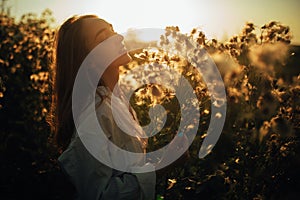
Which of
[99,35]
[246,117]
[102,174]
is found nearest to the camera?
[102,174]

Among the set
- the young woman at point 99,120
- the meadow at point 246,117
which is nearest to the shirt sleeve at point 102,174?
the young woman at point 99,120

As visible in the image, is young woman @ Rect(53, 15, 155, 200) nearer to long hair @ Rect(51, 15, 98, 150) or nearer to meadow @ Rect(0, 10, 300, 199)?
long hair @ Rect(51, 15, 98, 150)

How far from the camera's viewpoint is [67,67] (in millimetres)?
2168

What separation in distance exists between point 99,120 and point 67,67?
1.43 ft

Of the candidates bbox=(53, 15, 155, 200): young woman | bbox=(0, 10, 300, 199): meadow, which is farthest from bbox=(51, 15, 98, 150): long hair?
bbox=(0, 10, 300, 199): meadow

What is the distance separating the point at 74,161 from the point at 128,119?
1.06ft

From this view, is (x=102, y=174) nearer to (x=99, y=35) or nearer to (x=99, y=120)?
(x=99, y=120)

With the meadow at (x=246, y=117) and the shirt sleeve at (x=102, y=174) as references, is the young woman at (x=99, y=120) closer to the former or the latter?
the shirt sleeve at (x=102, y=174)

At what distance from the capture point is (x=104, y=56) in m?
2.06

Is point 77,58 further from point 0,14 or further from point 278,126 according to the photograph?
point 0,14

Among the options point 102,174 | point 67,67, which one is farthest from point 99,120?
point 67,67

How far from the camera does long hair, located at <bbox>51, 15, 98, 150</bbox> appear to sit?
6.99ft

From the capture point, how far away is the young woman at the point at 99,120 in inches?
71.5

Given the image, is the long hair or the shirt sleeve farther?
the long hair
